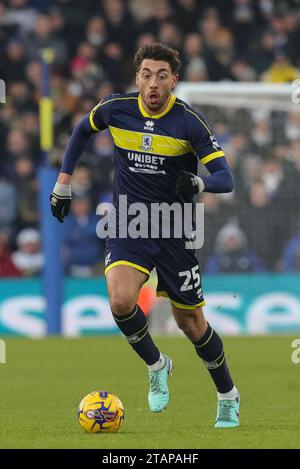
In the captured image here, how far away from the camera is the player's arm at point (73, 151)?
7906 millimetres

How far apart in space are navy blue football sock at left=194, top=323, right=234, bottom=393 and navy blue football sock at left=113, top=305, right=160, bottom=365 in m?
0.33

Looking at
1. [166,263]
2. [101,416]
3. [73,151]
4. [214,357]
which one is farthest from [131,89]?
[101,416]

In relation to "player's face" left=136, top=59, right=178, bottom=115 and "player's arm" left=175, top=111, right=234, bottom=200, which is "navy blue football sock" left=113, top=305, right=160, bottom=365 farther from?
"player's face" left=136, top=59, right=178, bottom=115

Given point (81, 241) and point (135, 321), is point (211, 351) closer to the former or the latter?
point (135, 321)

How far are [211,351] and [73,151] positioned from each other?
167cm

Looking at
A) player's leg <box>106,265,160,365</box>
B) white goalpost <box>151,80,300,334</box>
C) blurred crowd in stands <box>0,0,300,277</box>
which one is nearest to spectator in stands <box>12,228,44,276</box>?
blurred crowd in stands <box>0,0,300,277</box>

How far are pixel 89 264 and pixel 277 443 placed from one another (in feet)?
35.9

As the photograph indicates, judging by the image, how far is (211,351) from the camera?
779 centimetres

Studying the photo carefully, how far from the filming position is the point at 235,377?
11.7 m

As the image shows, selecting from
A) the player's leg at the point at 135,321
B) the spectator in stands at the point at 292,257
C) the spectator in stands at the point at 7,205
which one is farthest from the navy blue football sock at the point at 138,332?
the spectator in stands at the point at 7,205

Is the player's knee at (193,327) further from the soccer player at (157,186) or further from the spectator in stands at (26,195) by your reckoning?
the spectator in stands at (26,195)

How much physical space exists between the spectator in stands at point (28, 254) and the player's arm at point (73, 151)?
30.9 ft

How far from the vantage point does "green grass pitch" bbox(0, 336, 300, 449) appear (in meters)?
6.88

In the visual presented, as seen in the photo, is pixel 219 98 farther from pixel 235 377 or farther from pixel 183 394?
pixel 183 394
